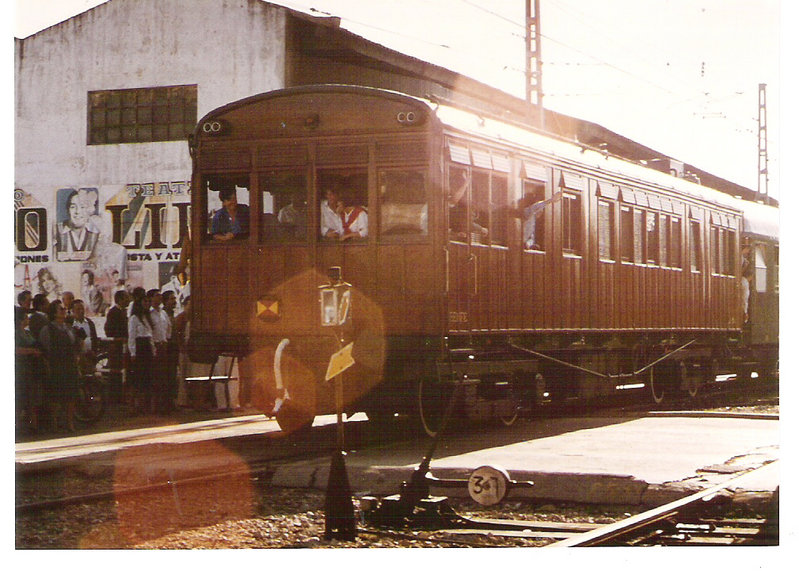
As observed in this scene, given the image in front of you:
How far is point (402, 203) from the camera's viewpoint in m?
11.4

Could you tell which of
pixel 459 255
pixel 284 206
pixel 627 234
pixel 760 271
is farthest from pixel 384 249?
pixel 760 271

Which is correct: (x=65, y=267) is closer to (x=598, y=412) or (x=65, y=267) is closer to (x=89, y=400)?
(x=89, y=400)

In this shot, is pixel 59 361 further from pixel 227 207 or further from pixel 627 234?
pixel 627 234

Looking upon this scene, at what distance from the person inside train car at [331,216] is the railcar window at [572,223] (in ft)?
10.5

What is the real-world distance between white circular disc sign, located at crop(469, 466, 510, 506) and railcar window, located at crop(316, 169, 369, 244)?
3633 mm

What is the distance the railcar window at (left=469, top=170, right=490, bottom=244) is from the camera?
39.0ft

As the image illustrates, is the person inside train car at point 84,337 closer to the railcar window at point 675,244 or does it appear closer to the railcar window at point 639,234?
the railcar window at point 639,234

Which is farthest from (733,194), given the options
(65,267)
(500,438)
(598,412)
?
(65,267)

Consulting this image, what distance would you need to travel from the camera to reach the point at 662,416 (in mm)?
14828

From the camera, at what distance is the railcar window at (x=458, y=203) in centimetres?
1145

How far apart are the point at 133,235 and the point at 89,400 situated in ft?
19.1

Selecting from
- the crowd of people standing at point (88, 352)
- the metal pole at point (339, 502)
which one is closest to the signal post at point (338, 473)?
the metal pole at point (339, 502)

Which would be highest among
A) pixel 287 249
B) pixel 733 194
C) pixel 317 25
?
pixel 317 25

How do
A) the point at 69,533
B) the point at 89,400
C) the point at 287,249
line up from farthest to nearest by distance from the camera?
the point at 89,400 < the point at 287,249 < the point at 69,533
